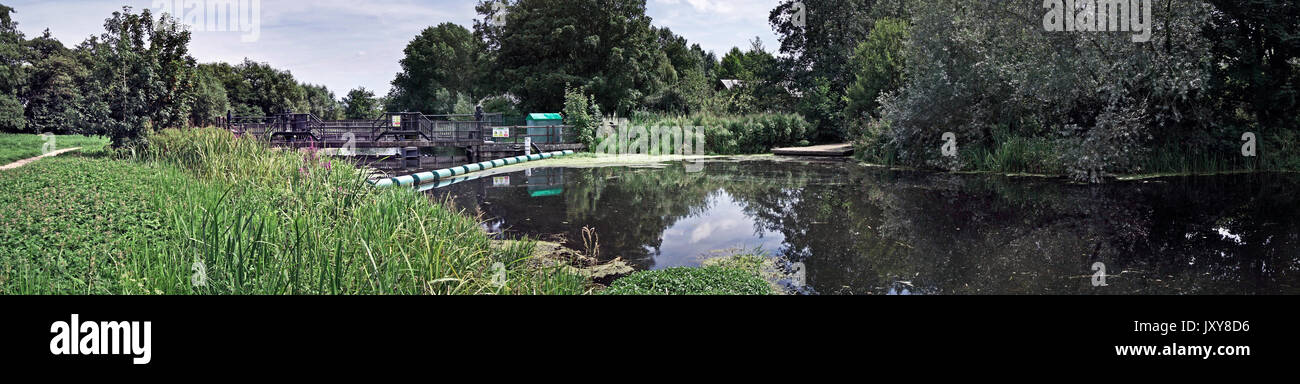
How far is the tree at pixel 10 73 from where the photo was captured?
26.0 metres

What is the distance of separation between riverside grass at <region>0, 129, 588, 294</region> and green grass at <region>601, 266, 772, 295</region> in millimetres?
331

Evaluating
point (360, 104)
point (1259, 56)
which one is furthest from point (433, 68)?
point (1259, 56)

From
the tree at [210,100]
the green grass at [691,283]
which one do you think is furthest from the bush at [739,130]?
the tree at [210,100]

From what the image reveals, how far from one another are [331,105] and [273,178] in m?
68.6

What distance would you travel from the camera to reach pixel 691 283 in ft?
14.2

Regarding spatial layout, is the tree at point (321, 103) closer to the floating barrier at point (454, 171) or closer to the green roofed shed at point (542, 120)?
the green roofed shed at point (542, 120)

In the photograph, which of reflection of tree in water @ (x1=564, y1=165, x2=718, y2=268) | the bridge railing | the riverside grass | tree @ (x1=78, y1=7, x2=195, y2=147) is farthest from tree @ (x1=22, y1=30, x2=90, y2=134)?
the riverside grass

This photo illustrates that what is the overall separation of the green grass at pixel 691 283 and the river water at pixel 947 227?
0.45m

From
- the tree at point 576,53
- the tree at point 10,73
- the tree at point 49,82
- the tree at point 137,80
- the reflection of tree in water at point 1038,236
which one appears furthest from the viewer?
the tree at point 576,53

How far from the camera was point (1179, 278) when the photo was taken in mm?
4895

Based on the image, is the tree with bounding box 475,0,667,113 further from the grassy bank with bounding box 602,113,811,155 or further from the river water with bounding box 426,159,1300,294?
the river water with bounding box 426,159,1300,294

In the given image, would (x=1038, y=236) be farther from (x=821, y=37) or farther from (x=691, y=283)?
(x=821, y=37)
